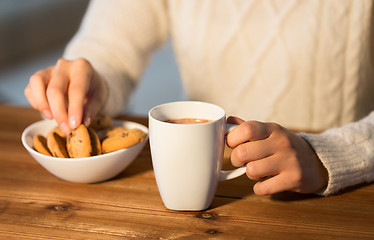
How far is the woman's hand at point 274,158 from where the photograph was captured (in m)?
0.59

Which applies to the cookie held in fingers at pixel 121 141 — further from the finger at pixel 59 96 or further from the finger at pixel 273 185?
the finger at pixel 273 185

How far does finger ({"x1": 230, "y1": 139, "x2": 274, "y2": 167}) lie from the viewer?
58 cm

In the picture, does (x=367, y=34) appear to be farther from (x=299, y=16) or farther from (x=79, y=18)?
(x=79, y=18)

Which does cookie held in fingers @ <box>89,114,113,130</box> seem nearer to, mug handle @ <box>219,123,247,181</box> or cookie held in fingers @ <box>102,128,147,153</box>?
cookie held in fingers @ <box>102,128,147,153</box>

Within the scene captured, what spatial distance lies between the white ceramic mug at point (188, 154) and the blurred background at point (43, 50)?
8.49 ft

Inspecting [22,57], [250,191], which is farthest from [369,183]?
[22,57]

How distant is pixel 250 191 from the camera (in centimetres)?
68

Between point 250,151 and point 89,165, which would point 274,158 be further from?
point 89,165

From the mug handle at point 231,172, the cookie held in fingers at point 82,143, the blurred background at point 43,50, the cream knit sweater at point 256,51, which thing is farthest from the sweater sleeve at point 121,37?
the blurred background at point 43,50

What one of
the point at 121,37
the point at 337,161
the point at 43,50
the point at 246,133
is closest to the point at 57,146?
the point at 246,133

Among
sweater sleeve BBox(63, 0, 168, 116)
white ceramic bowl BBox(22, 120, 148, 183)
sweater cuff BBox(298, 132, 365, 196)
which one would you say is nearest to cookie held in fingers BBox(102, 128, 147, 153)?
white ceramic bowl BBox(22, 120, 148, 183)

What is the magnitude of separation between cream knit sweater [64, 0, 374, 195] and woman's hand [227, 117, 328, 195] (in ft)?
1.50

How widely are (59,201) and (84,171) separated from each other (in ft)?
0.19

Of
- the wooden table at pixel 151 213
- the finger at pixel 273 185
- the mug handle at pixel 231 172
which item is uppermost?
A: the mug handle at pixel 231 172
